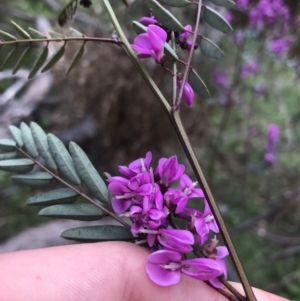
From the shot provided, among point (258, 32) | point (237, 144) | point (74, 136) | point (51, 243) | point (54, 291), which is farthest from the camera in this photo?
point (237, 144)

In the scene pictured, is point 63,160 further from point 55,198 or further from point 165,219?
point 165,219

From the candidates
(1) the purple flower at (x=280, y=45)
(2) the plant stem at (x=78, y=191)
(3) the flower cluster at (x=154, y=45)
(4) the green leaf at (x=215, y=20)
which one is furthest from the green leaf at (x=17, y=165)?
(1) the purple flower at (x=280, y=45)

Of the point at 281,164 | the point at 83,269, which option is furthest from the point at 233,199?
the point at 83,269

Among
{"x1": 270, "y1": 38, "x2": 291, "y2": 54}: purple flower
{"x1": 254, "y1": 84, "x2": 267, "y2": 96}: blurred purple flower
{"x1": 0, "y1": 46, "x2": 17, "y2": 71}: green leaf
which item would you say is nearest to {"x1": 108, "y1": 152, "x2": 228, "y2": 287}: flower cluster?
{"x1": 0, "y1": 46, "x2": 17, "y2": 71}: green leaf

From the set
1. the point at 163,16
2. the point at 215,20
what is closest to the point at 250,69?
the point at 215,20

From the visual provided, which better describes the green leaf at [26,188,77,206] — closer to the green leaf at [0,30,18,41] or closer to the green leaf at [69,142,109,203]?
the green leaf at [69,142,109,203]

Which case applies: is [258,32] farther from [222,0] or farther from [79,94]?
[222,0]
